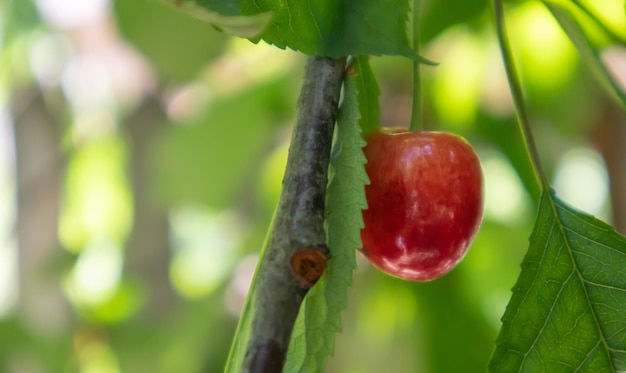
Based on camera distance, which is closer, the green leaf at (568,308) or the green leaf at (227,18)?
the green leaf at (227,18)

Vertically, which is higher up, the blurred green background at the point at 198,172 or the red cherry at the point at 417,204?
the blurred green background at the point at 198,172

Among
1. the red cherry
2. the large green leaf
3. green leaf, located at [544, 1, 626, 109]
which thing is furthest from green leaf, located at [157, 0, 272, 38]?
green leaf, located at [544, 1, 626, 109]

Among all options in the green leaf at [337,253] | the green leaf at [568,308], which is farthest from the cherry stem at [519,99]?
the green leaf at [337,253]

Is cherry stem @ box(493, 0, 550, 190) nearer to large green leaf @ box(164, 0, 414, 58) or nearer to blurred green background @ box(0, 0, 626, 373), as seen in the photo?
large green leaf @ box(164, 0, 414, 58)

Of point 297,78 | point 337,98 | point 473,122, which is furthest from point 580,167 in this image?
point 337,98

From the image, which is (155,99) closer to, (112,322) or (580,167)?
(112,322)

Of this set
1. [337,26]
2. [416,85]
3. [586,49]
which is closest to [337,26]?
[337,26]

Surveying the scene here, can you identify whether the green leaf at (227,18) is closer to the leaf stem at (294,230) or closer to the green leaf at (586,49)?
the leaf stem at (294,230)

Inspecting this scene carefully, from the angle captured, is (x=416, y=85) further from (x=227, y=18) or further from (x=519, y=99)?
(x=227, y=18)
